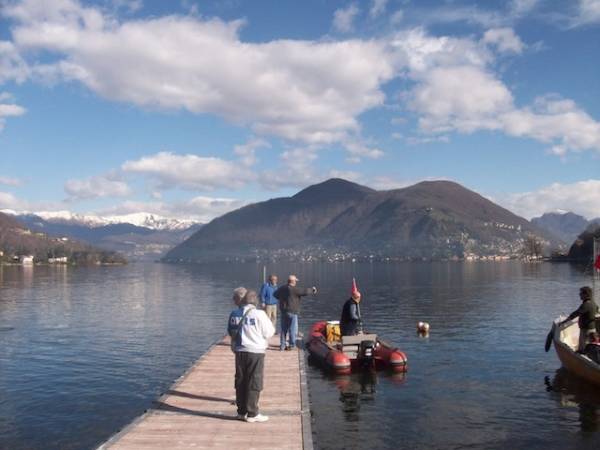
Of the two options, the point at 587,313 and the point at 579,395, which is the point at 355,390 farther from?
the point at 587,313

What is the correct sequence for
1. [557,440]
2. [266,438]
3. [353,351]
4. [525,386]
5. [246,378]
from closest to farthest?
1. [266,438]
2. [246,378]
3. [557,440]
4. [525,386]
5. [353,351]

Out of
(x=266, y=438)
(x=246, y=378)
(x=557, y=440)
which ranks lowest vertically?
(x=557, y=440)

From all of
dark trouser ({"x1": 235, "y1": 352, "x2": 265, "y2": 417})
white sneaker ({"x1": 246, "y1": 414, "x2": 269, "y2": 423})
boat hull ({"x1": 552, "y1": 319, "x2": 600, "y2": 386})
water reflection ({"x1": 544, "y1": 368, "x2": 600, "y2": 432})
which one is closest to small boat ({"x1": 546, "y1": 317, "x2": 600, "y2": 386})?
boat hull ({"x1": 552, "y1": 319, "x2": 600, "y2": 386})

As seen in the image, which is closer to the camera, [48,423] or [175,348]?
[48,423]

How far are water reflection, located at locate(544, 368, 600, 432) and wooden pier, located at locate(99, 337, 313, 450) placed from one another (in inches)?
371

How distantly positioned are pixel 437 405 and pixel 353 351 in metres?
5.78

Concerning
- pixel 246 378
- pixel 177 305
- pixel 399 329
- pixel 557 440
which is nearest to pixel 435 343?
pixel 399 329

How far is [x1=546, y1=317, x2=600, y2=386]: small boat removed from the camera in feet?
72.1

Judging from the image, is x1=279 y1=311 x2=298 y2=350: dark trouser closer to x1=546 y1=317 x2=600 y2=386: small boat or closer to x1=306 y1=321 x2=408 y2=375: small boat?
x1=306 y1=321 x2=408 y2=375: small boat

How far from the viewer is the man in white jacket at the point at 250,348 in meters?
14.5

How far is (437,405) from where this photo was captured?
68.9 feet

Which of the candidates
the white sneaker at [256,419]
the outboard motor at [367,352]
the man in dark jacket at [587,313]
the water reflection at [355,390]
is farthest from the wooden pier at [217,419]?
the man in dark jacket at [587,313]

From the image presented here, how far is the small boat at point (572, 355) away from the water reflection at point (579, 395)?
1.22 feet

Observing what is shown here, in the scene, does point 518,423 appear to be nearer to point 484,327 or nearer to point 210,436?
point 210,436
